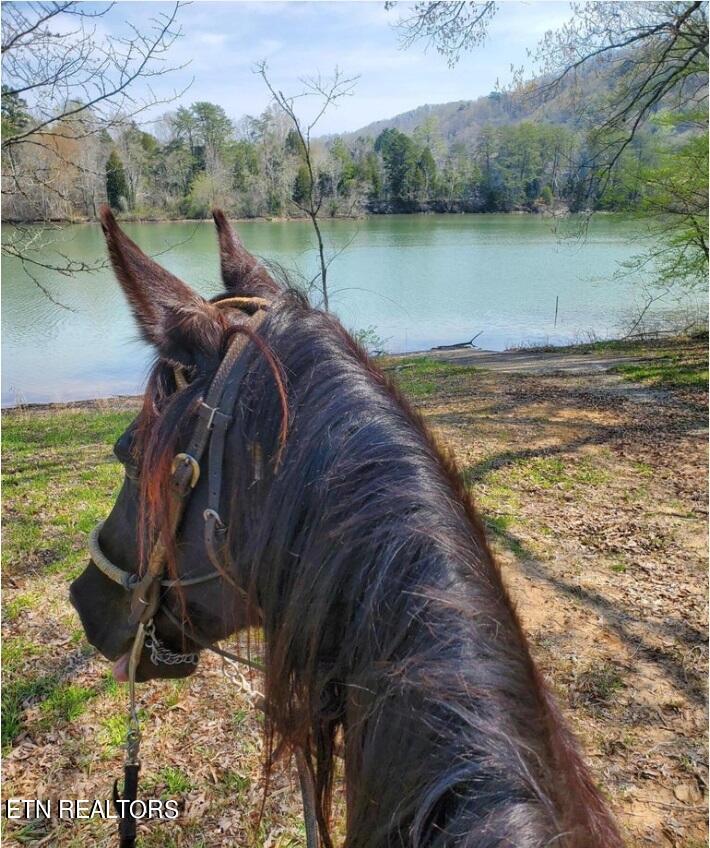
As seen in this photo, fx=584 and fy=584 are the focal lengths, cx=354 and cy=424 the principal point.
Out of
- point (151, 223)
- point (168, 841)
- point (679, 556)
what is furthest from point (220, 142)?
point (168, 841)

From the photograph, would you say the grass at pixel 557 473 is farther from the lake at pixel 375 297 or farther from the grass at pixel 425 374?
the lake at pixel 375 297

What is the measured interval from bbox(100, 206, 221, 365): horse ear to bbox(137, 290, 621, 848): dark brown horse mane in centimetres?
4

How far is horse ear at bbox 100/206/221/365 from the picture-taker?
130 centimetres

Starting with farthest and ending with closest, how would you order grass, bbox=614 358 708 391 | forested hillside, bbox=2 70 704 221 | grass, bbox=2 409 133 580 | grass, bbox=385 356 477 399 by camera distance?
grass, bbox=385 356 477 399, grass, bbox=614 358 708 391, forested hillside, bbox=2 70 704 221, grass, bbox=2 409 133 580

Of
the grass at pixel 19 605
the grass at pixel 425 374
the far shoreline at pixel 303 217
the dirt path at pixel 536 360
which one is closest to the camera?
A: the grass at pixel 19 605

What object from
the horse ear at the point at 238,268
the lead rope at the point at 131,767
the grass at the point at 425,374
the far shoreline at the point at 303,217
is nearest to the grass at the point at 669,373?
the far shoreline at the point at 303,217

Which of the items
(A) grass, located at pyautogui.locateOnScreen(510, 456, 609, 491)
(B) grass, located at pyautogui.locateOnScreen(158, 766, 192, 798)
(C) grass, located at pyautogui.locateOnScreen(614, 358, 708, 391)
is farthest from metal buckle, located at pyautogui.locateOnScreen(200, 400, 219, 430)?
(C) grass, located at pyautogui.locateOnScreen(614, 358, 708, 391)

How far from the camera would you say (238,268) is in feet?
5.58

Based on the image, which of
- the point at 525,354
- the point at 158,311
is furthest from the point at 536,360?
→ the point at 158,311

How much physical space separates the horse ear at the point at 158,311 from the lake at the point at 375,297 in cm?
863

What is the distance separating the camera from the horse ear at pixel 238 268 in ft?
5.22

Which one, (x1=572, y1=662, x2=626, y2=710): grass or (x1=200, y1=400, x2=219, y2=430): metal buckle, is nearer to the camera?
(x1=200, y1=400, x2=219, y2=430): metal buckle

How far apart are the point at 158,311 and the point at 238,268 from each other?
440mm

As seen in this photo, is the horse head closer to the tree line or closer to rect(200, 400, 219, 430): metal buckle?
rect(200, 400, 219, 430): metal buckle
